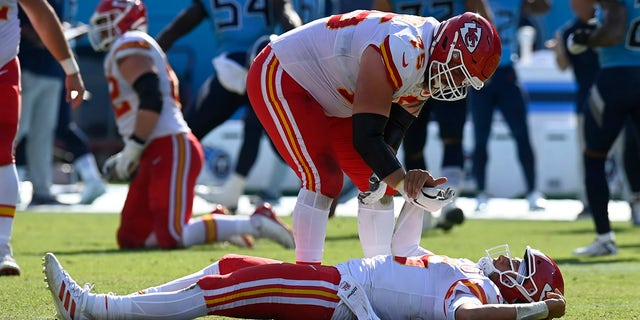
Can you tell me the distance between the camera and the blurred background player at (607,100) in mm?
7742

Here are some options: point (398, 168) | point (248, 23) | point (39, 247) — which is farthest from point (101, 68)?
point (398, 168)

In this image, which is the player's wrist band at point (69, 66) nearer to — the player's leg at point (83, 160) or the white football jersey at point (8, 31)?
the white football jersey at point (8, 31)

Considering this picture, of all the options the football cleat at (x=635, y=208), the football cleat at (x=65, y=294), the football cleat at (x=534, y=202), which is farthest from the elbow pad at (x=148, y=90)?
the football cleat at (x=534, y=202)

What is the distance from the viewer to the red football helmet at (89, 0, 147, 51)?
7.96 m

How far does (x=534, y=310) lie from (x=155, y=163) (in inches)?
150

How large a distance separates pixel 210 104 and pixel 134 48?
5.70 feet

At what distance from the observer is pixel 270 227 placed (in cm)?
759

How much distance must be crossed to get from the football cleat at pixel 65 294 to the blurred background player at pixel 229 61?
4.48 m

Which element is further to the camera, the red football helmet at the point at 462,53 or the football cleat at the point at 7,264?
the football cleat at the point at 7,264

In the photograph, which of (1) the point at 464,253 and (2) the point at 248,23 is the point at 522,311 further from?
(2) the point at 248,23

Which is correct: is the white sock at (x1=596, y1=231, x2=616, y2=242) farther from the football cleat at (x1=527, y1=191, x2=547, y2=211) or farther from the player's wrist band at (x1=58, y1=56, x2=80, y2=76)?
the football cleat at (x1=527, y1=191, x2=547, y2=211)

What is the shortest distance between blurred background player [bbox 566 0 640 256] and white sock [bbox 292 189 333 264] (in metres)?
2.89

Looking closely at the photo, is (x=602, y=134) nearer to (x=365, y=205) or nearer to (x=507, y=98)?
(x=365, y=205)

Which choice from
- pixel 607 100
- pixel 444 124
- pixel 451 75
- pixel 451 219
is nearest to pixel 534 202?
pixel 444 124
